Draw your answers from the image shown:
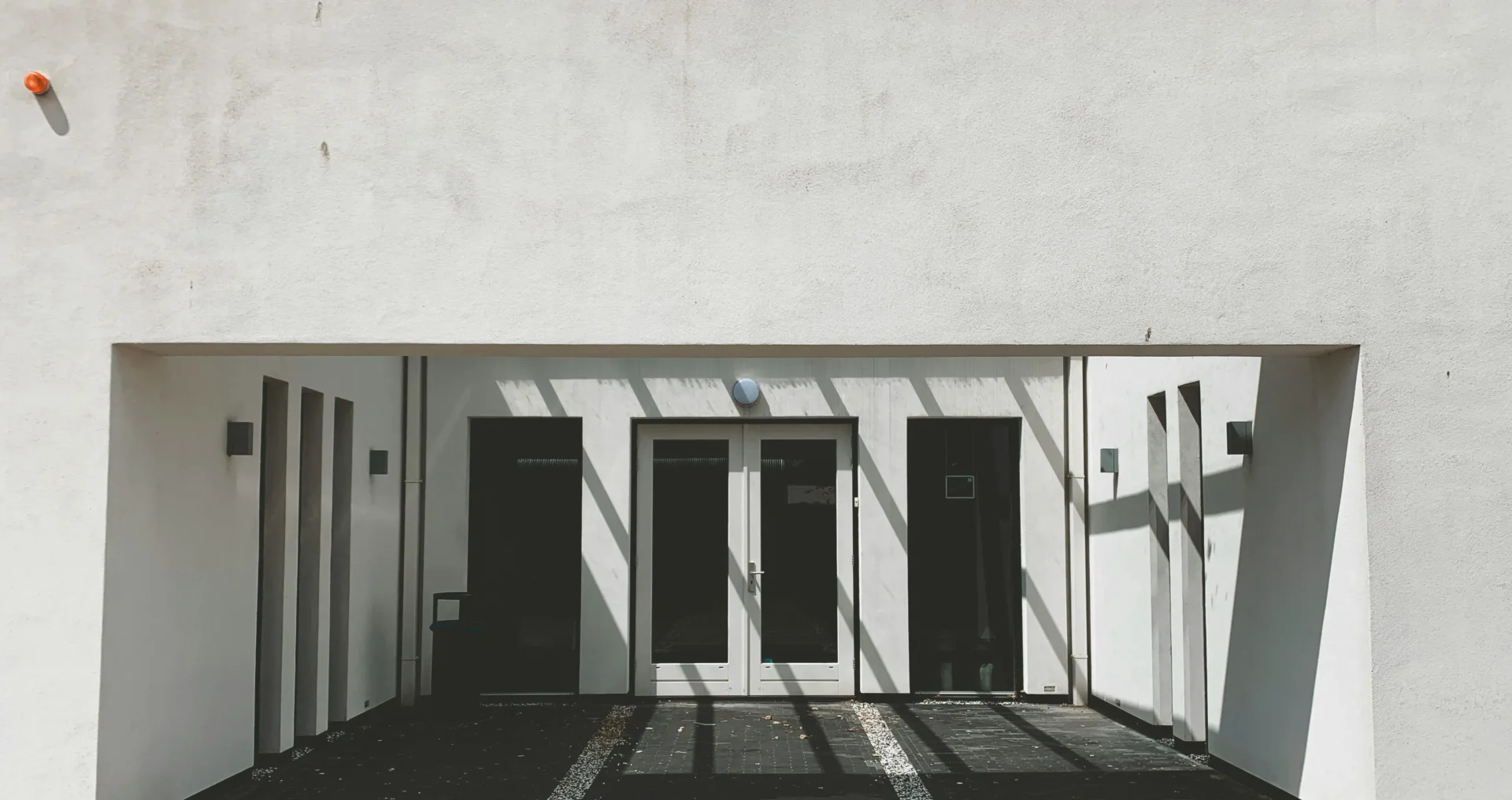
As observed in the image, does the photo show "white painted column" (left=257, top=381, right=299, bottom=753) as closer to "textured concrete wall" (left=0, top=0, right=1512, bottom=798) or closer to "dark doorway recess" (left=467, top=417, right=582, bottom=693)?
"textured concrete wall" (left=0, top=0, right=1512, bottom=798)

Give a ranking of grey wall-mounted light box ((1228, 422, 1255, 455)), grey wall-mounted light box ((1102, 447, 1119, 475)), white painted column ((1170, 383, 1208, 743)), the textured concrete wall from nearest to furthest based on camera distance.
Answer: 1. the textured concrete wall
2. grey wall-mounted light box ((1228, 422, 1255, 455))
3. white painted column ((1170, 383, 1208, 743))
4. grey wall-mounted light box ((1102, 447, 1119, 475))

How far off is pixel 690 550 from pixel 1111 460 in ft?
11.4

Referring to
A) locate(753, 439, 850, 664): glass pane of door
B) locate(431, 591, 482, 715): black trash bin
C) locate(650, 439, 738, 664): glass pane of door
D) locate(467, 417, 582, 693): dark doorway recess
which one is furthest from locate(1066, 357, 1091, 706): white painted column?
locate(431, 591, 482, 715): black trash bin

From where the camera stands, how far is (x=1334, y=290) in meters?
5.32

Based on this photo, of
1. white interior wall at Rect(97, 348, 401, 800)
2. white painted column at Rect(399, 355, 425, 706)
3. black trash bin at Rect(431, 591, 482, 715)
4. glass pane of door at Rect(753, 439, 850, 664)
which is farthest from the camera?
glass pane of door at Rect(753, 439, 850, 664)

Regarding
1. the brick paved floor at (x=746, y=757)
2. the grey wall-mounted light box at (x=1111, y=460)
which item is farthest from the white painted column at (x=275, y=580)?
the grey wall-mounted light box at (x=1111, y=460)

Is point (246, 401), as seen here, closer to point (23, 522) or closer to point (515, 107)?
point (23, 522)

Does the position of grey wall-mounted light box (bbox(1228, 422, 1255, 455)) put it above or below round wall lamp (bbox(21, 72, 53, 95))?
below

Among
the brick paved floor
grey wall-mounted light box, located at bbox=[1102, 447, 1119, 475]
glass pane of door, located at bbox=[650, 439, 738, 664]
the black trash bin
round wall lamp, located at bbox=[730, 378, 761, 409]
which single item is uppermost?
round wall lamp, located at bbox=[730, 378, 761, 409]

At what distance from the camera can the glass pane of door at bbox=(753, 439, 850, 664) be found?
35.2 ft

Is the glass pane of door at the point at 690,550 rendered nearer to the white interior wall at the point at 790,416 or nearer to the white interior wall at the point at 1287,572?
the white interior wall at the point at 790,416

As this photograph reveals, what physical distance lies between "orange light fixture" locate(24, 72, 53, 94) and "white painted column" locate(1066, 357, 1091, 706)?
761 cm

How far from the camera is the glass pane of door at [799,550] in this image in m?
10.7

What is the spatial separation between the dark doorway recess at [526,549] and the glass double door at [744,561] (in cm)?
56
